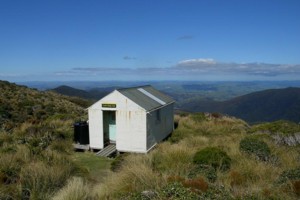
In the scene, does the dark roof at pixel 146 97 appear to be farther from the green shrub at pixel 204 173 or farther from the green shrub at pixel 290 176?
the green shrub at pixel 290 176

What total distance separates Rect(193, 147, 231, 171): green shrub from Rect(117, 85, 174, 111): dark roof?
6.30 meters

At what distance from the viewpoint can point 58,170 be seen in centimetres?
894

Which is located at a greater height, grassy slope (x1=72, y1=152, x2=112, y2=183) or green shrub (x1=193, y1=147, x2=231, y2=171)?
green shrub (x1=193, y1=147, x2=231, y2=171)

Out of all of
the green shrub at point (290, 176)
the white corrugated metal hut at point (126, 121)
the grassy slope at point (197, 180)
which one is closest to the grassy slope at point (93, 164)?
the white corrugated metal hut at point (126, 121)

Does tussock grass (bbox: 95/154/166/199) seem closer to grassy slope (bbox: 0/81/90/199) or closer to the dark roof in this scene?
grassy slope (bbox: 0/81/90/199)

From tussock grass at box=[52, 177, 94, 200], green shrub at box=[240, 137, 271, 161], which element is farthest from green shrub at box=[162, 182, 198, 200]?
green shrub at box=[240, 137, 271, 161]

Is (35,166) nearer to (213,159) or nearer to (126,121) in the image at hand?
(213,159)

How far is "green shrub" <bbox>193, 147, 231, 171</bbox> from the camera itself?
9.86 meters

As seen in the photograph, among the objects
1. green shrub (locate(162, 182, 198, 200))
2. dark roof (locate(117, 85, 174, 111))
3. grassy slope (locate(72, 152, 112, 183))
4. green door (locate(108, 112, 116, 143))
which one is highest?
dark roof (locate(117, 85, 174, 111))

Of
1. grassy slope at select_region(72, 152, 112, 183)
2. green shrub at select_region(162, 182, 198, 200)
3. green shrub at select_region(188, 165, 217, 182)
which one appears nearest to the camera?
green shrub at select_region(162, 182, 198, 200)

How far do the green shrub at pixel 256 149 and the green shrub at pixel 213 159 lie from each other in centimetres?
166

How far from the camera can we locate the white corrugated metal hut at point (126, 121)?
53.3ft

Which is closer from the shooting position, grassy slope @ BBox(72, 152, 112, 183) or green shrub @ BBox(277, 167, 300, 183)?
→ green shrub @ BBox(277, 167, 300, 183)

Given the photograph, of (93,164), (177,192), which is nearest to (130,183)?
(177,192)
